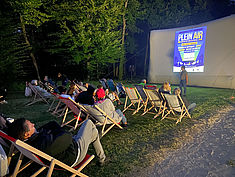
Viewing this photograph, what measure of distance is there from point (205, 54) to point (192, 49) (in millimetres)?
971

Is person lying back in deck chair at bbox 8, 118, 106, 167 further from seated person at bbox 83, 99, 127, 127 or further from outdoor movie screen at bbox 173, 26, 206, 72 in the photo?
outdoor movie screen at bbox 173, 26, 206, 72

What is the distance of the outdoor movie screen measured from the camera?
12102 millimetres

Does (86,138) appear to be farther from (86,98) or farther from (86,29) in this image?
(86,29)

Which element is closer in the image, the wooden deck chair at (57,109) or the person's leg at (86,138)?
the person's leg at (86,138)

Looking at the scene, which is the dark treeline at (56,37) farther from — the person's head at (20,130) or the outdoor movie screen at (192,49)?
the person's head at (20,130)

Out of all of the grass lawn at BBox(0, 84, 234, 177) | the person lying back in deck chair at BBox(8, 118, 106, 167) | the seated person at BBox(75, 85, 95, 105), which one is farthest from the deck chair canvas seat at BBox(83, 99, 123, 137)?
Answer: the person lying back in deck chair at BBox(8, 118, 106, 167)

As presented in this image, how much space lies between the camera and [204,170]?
2.40m

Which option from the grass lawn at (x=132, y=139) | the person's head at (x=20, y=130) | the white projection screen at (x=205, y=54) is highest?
the white projection screen at (x=205, y=54)

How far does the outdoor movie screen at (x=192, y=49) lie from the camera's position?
12102mm

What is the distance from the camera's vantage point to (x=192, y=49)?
1223 centimetres

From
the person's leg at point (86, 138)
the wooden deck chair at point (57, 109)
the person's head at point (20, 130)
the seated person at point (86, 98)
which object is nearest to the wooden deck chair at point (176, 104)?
the seated person at point (86, 98)

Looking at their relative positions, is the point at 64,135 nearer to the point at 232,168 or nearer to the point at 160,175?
the point at 160,175

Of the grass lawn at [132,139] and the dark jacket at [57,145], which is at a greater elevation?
the dark jacket at [57,145]

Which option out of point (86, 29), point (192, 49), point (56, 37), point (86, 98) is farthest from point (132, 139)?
point (56, 37)
